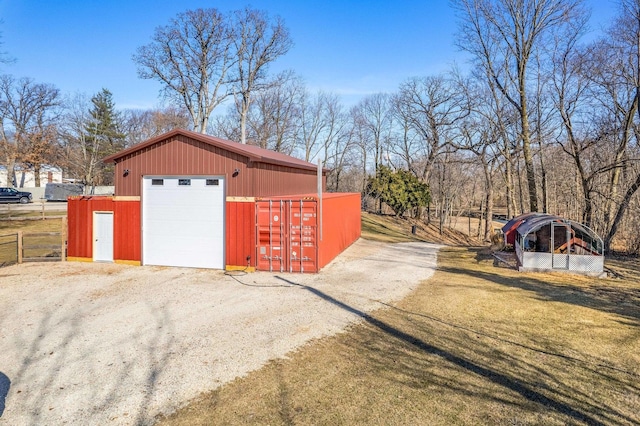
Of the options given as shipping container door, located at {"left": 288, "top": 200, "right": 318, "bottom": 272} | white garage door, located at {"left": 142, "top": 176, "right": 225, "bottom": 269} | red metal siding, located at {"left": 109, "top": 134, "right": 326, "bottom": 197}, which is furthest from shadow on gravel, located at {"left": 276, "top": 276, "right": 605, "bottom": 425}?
white garage door, located at {"left": 142, "top": 176, "right": 225, "bottom": 269}

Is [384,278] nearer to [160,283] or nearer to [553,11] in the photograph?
[160,283]

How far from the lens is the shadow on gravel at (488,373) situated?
14.2 ft

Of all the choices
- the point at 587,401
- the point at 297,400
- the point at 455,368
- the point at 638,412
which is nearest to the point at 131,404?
the point at 297,400

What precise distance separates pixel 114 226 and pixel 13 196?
27.1m

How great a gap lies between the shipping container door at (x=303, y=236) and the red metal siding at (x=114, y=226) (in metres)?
5.19

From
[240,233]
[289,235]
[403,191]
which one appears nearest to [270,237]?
[289,235]

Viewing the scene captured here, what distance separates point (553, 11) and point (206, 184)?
20372 mm

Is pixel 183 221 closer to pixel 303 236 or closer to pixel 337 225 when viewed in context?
pixel 303 236

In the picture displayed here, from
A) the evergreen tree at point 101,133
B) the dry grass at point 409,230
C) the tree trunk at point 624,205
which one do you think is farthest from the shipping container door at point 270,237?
the evergreen tree at point 101,133

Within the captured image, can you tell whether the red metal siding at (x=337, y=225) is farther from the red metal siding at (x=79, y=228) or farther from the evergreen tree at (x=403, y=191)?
the evergreen tree at (x=403, y=191)

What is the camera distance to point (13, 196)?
107ft

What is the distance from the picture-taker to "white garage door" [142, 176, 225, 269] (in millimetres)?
12227

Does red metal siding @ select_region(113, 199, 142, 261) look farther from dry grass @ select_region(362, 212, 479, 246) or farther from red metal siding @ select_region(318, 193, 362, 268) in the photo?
dry grass @ select_region(362, 212, 479, 246)

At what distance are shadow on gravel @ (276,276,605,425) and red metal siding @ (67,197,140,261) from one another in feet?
27.6
